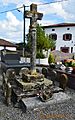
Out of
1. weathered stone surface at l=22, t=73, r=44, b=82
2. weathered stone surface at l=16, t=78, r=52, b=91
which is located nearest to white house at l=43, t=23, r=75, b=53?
weathered stone surface at l=22, t=73, r=44, b=82

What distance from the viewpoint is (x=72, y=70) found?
10.2m

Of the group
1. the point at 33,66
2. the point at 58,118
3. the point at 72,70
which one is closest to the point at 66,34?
the point at 72,70

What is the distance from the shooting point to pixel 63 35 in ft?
129

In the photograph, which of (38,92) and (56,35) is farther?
(56,35)

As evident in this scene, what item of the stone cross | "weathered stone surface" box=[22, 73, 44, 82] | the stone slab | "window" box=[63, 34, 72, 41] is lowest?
"window" box=[63, 34, 72, 41]

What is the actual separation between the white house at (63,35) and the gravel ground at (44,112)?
3218cm

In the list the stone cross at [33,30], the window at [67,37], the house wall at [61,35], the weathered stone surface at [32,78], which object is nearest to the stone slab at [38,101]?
the weathered stone surface at [32,78]

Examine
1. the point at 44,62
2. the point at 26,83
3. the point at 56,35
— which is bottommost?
the point at 56,35

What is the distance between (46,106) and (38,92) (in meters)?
0.84

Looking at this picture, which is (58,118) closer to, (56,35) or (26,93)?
(26,93)

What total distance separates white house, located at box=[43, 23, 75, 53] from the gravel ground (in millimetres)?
32185

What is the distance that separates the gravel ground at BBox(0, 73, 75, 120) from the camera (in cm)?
554

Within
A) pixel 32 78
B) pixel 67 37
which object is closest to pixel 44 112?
pixel 32 78

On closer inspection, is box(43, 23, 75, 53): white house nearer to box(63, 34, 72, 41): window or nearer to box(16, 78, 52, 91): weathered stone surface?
box(63, 34, 72, 41): window
